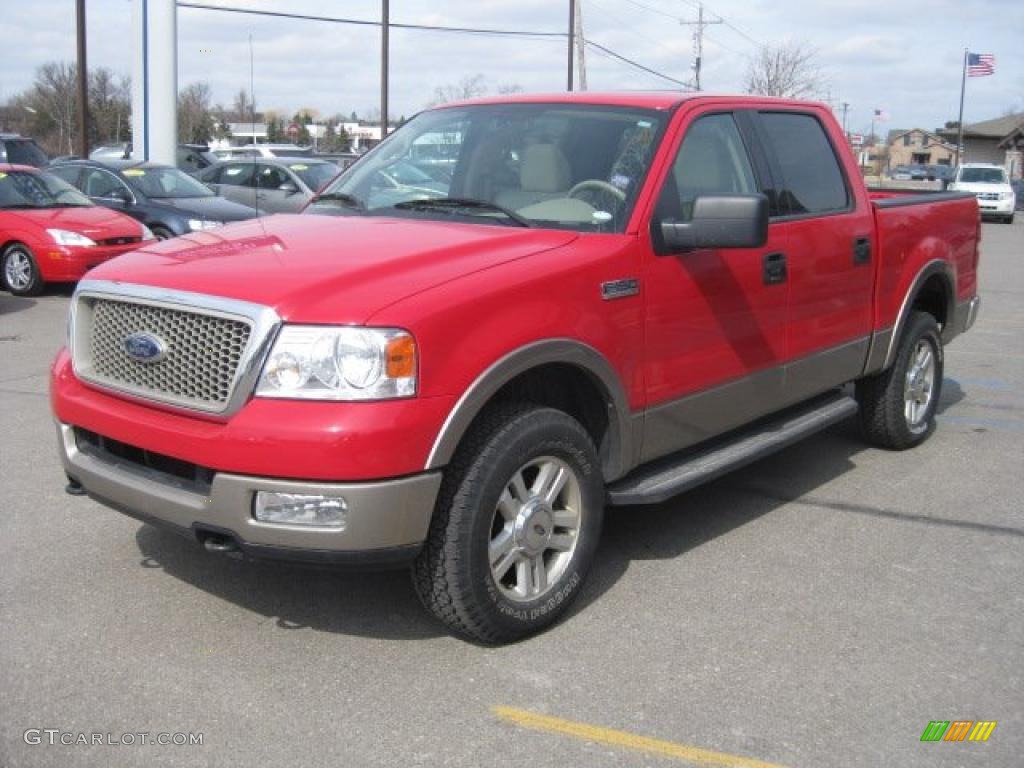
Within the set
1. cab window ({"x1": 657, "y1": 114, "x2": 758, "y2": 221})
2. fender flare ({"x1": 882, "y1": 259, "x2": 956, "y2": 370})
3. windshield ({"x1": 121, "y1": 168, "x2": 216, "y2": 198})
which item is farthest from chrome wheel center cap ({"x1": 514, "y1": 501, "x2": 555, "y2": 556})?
windshield ({"x1": 121, "y1": 168, "x2": 216, "y2": 198})

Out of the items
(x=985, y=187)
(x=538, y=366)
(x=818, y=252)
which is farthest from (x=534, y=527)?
(x=985, y=187)

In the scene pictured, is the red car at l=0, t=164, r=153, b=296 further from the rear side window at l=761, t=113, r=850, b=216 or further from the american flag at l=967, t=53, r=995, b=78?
the american flag at l=967, t=53, r=995, b=78

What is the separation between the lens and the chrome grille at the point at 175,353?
3.54 m

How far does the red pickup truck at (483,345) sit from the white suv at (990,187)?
3276cm

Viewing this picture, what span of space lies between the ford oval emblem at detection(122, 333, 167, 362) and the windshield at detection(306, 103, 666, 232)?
1.34 meters

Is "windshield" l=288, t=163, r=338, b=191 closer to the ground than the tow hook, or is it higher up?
higher up

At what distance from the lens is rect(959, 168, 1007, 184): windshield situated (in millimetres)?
36594

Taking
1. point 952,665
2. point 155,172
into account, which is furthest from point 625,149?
point 155,172

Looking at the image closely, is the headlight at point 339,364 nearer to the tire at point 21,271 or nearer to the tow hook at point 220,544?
the tow hook at point 220,544

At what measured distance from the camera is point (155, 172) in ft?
51.5

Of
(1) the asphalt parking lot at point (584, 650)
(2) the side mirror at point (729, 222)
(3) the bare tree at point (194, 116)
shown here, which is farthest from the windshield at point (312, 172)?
(3) the bare tree at point (194, 116)

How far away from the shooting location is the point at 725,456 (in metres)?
4.84

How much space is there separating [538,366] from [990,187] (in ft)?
118

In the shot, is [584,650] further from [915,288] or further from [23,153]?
[23,153]
